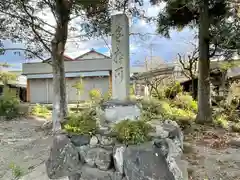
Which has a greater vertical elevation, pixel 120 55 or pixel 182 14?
pixel 182 14

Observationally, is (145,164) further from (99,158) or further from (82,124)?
(82,124)

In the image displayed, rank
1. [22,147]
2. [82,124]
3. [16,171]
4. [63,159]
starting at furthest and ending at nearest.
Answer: [22,147], [16,171], [82,124], [63,159]

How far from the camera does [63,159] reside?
471 cm

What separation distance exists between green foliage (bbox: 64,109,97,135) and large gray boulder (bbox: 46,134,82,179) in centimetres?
21

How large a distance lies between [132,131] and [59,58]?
577 cm

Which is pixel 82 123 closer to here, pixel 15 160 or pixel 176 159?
pixel 176 159

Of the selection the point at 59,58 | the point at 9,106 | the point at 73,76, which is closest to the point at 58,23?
the point at 59,58

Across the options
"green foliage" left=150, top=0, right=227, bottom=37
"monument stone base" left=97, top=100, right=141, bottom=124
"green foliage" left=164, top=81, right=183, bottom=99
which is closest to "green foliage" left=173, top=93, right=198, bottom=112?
"green foliage" left=164, top=81, right=183, bottom=99

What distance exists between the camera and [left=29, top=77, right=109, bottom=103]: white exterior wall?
21812 millimetres

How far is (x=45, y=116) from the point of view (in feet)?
45.9

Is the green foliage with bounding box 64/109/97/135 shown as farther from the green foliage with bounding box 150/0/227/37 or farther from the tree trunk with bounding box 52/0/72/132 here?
the green foliage with bounding box 150/0/227/37

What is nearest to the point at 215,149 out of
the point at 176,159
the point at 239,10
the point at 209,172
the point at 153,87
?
the point at 209,172

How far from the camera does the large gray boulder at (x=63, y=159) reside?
4.68m

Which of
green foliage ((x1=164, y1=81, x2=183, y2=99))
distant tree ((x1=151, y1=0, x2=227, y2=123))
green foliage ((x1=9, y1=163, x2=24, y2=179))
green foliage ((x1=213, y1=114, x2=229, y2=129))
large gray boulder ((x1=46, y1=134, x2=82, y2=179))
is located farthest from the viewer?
green foliage ((x1=164, y1=81, x2=183, y2=99))
